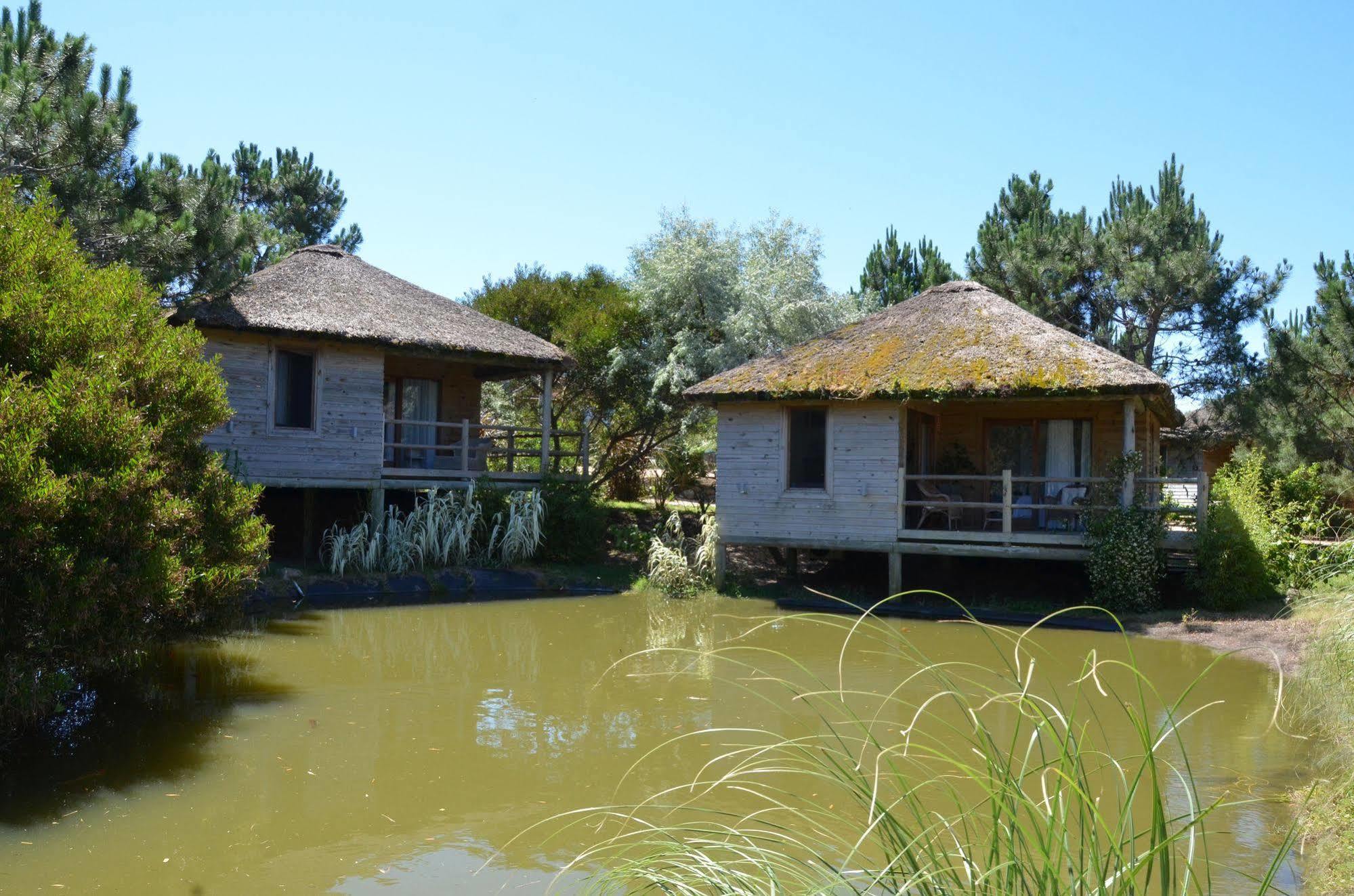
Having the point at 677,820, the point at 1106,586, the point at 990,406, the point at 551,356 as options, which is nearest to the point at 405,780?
the point at 677,820

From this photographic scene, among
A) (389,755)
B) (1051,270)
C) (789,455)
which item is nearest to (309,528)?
(789,455)

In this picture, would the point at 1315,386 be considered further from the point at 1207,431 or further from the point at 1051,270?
the point at 1051,270

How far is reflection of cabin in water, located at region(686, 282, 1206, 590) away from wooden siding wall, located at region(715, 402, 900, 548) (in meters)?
0.02

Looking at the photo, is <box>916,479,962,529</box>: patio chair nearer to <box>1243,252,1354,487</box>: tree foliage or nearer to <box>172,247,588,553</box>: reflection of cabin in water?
<box>172,247,588,553</box>: reflection of cabin in water

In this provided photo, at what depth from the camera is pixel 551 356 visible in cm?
1836

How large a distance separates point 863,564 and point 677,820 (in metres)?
12.8

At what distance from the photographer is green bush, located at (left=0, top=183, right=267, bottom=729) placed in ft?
21.5

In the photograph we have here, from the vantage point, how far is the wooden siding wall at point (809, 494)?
50.1 feet

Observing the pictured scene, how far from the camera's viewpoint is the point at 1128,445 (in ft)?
45.7

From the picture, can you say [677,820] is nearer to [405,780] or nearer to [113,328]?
[405,780]

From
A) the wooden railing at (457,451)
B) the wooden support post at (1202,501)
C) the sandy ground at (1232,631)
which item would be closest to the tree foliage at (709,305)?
the wooden railing at (457,451)

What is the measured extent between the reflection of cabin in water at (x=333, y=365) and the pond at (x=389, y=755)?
15.4 ft

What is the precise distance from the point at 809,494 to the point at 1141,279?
11551 mm

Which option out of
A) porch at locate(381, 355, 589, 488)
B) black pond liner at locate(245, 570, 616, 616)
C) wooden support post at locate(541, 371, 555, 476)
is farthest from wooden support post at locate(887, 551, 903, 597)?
wooden support post at locate(541, 371, 555, 476)
